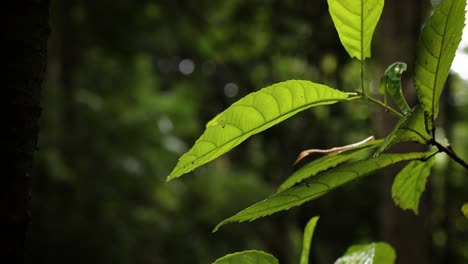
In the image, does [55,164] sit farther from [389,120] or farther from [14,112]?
[14,112]

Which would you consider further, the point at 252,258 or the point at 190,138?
the point at 190,138

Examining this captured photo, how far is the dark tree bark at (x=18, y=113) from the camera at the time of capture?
1.67ft

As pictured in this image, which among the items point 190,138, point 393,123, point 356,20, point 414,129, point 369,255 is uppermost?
point 356,20

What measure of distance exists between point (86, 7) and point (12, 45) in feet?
11.2

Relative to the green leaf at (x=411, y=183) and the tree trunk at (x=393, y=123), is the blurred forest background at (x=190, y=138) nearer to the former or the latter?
the tree trunk at (x=393, y=123)

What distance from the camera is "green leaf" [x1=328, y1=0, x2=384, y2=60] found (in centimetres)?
56

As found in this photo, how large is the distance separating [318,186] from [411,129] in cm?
11

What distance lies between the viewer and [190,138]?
5.42m

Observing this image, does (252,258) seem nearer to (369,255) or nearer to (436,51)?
A: (369,255)

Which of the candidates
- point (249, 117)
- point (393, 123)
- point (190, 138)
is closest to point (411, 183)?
point (249, 117)

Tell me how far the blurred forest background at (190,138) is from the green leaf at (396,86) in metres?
1.84

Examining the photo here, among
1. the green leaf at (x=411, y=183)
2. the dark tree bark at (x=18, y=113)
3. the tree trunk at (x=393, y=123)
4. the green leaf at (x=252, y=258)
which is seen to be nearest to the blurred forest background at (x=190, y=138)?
the tree trunk at (x=393, y=123)

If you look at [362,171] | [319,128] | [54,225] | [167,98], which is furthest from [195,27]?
[362,171]

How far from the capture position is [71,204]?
3150 mm
